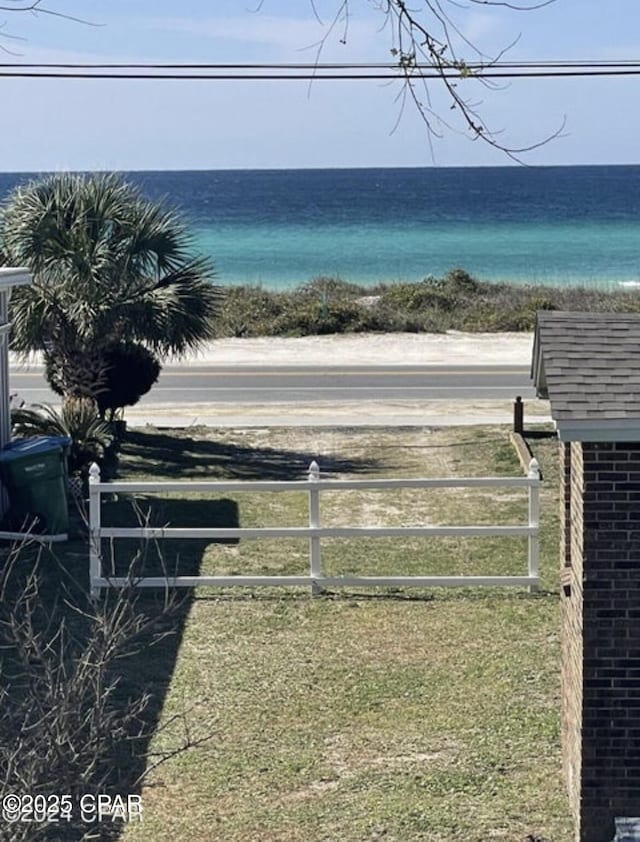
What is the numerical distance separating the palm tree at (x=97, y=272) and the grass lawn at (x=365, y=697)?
4602 millimetres

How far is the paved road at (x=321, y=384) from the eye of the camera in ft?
84.1

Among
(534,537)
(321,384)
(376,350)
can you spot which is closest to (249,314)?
(376,350)

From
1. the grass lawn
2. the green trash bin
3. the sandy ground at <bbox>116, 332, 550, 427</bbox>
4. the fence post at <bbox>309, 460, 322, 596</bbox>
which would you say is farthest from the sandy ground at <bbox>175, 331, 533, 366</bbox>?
the fence post at <bbox>309, 460, 322, 596</bbox>

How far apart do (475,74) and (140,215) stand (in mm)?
16003

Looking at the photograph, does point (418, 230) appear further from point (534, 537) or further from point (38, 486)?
point (534, 537)

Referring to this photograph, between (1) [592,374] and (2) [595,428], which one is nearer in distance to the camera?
(2) [595,428]

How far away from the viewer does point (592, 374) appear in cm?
750

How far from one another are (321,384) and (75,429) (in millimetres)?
9974

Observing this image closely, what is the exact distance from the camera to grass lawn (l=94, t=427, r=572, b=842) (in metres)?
7.76

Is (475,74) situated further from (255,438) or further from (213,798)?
(255,438)

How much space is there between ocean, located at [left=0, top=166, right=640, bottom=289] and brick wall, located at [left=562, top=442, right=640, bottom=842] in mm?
30649

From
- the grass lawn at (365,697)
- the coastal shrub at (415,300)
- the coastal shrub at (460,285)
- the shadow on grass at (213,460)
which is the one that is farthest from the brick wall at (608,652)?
the coastal shrub at (460,285)

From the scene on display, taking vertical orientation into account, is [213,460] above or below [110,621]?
below

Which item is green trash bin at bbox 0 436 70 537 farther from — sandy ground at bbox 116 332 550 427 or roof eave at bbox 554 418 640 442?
sandy ground at bbox 116 332 550 427
